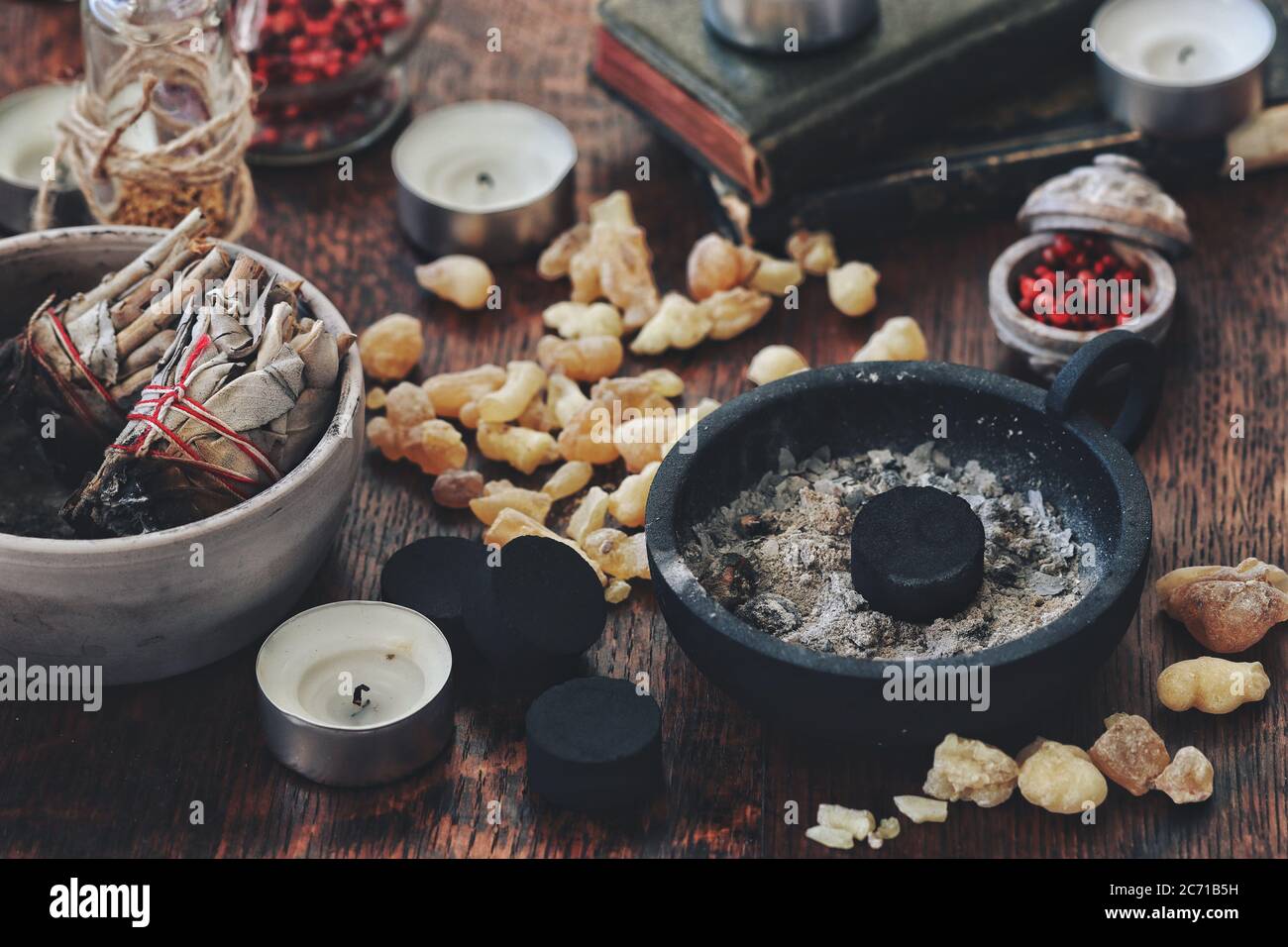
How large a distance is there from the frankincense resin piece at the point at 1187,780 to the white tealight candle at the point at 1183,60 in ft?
2.48

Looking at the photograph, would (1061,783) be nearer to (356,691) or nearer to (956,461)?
(956,461)

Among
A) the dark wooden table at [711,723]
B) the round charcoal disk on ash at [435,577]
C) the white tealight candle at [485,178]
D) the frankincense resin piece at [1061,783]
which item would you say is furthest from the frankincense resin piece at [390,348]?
the frankincense resin piece at [1061,783]

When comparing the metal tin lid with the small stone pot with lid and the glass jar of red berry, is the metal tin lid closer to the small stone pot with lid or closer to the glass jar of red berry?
the small stone pot with lid

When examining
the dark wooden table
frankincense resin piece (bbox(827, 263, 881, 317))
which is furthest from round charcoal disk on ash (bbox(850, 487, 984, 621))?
frankincense resin piece (bbox(827, 263, 881, 317))

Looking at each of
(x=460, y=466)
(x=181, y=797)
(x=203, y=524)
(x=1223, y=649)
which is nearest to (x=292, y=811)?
(x=181, y=797)

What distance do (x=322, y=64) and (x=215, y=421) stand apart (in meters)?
0.69

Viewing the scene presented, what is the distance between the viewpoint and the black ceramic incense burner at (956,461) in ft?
3.77

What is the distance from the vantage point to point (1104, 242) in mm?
1586

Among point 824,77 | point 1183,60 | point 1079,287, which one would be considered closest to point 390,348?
point 824,77

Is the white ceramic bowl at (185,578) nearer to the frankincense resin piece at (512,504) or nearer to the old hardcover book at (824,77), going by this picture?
the frankincense resin piece at (512,504)

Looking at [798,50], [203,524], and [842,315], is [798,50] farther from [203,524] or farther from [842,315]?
[203,524]

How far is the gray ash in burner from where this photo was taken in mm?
1235

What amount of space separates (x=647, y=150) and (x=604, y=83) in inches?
3.7

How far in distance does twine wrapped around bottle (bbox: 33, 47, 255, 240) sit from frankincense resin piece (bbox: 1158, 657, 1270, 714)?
94 centimetres
